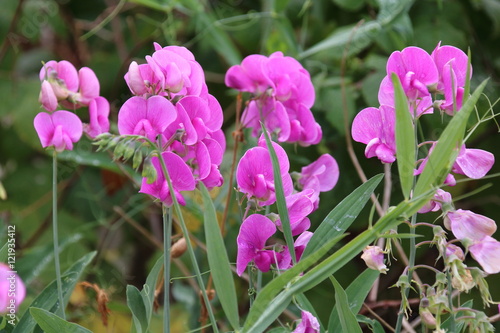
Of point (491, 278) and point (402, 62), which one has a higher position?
point (402, 62)

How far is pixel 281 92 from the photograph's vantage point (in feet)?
2.15

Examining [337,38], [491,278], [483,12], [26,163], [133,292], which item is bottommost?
[491,278]

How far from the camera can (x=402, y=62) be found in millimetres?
531

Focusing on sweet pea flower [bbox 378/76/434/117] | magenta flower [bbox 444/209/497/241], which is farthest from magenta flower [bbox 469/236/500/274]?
sweet pea flower [bbox 378/76/434/117]

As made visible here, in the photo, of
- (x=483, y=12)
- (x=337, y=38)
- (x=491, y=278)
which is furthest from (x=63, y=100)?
(x=483, y=12)

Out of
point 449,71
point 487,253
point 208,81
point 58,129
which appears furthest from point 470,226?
point 208,81

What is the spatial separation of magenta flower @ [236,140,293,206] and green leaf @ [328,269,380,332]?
4.1 inches

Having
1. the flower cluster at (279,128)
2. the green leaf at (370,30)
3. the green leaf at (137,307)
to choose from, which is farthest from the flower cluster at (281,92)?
the green leaf at (370,30)

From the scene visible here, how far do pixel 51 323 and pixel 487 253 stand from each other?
31 centimetres

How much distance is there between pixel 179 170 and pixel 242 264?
9 centimetres

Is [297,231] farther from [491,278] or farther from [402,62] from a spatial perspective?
[491,278]

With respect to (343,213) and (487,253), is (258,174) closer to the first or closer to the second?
(343,213)

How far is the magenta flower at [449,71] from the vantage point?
1.71ft

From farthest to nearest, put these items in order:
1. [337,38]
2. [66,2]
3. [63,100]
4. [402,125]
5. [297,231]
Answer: [66,2]
[337,38]
[63,100]
[297,231]
[402,125]
